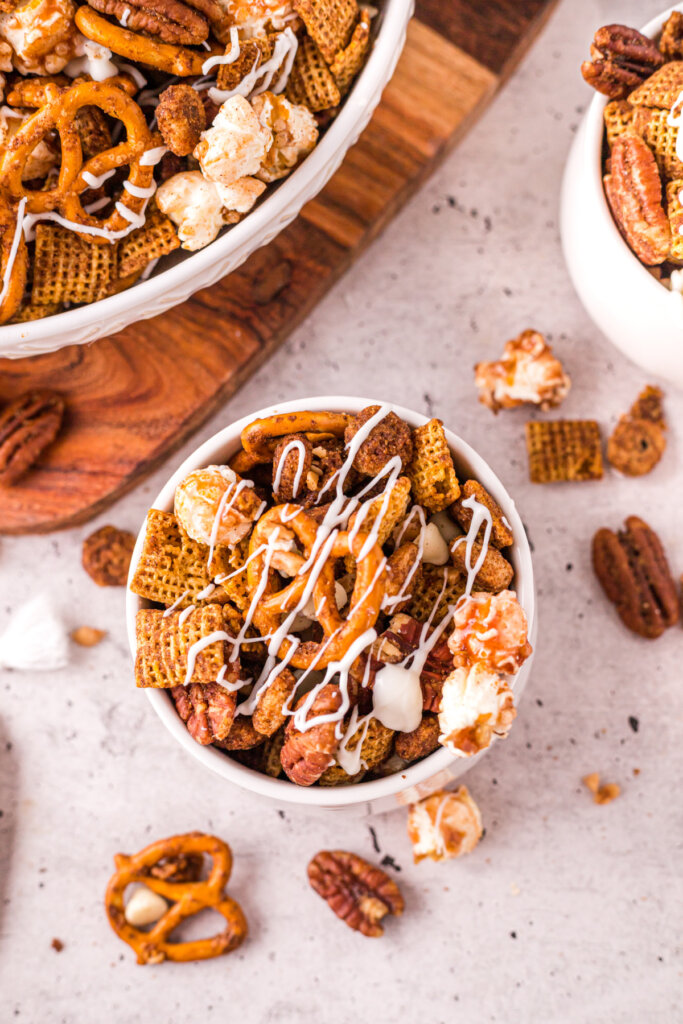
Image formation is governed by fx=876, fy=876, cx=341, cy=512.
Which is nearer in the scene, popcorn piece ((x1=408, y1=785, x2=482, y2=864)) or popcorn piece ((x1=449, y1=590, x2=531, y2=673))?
popcorn piece ((x1=449, y1=590, x2=531, y2=673))

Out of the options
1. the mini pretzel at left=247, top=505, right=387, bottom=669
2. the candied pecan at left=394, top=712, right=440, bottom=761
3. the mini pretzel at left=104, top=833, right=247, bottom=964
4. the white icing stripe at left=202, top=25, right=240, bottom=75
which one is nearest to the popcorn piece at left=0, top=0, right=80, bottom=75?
the white icing stripe at left=202, top=25, right=240, bottom=75

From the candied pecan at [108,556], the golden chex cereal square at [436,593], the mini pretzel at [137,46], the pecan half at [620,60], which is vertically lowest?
the candied pecan at [108,556]

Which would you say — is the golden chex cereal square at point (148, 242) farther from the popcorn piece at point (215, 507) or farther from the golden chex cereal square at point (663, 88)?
the golden chex cereal square at point (663, 88)

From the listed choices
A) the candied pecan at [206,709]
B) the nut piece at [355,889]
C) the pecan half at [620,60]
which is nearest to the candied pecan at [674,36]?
the pecan half at [620,60]

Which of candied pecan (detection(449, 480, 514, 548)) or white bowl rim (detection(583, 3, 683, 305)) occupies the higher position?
white bowl rim (detection(583, 3, 683, 305))

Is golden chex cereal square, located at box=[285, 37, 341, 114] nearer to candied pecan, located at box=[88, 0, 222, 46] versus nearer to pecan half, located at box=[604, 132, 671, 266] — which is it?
candied pecan, located at box=[88, 0, 222, 46]

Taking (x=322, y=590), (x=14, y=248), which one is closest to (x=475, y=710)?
(x=322, y=590)

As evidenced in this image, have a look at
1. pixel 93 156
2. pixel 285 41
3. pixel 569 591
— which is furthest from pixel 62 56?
pixel 569 591
